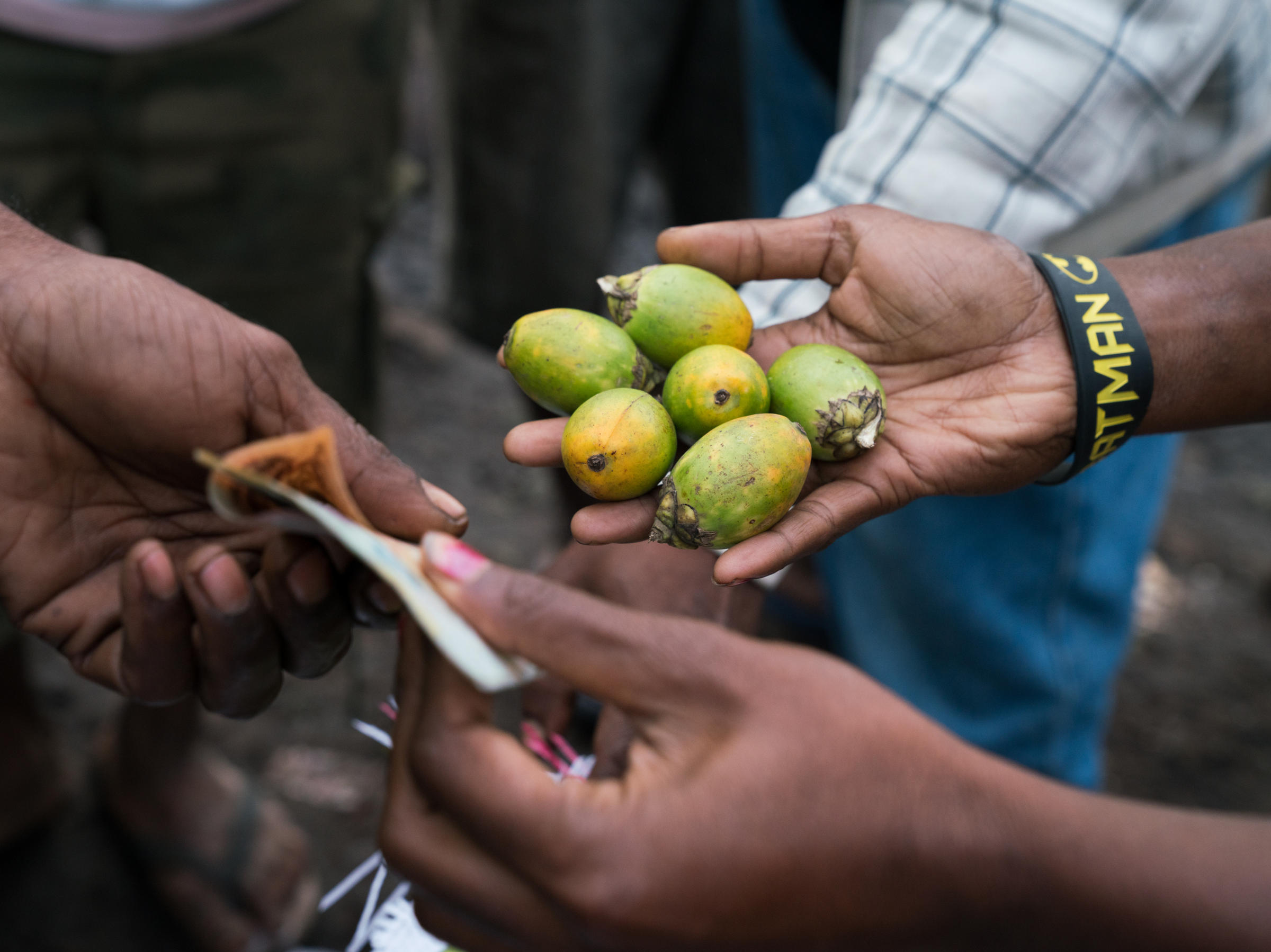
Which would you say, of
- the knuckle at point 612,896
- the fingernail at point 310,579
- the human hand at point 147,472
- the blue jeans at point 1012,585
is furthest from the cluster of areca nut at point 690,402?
the blue jeans at point 1012,585

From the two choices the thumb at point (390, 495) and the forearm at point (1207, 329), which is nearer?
the thumb at point (390, 495)

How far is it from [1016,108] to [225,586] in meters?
1.79

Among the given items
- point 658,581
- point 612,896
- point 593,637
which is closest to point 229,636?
point 593,637

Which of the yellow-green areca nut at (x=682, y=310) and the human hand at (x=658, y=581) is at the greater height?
the yellow-green areca nut at (x=682, y=310)

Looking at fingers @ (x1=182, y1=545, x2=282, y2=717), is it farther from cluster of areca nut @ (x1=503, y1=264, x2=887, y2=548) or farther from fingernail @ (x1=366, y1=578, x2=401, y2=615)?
cluster of areca nut @ (x1=503, y1=264, x2=887, y2=548)

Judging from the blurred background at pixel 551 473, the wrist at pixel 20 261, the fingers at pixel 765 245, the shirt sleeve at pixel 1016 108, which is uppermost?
the shirt sleeve at pixel 1016 108

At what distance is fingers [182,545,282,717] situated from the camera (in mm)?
1314

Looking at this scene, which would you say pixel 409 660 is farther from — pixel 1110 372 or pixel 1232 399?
pixel 1232 399

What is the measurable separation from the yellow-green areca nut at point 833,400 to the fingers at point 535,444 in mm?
421

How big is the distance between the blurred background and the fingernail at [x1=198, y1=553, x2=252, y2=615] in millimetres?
1710

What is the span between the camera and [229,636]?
1.35 m

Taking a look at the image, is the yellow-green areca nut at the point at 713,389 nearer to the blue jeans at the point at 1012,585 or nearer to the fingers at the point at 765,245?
the fingers at the point at 765,245

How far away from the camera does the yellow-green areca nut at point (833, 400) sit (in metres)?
1.66

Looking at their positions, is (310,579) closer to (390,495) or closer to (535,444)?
(390,495)
